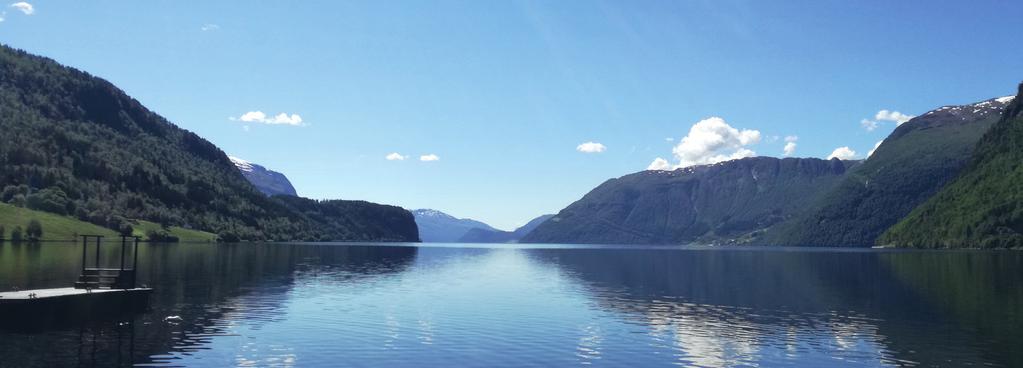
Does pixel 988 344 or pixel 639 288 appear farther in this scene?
pixel 639 288

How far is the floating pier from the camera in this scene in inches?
2211

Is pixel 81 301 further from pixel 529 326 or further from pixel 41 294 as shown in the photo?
pixel 529 326

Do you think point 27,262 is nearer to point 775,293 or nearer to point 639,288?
point 639,288

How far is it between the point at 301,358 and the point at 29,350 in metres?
17.5

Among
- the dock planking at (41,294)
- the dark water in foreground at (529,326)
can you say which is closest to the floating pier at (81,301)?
the dock planking at (41,294)

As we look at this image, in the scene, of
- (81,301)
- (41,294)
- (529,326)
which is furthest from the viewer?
(529,326)

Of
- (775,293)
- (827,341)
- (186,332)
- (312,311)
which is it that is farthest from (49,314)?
(775,293)

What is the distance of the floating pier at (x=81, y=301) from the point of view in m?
56.2

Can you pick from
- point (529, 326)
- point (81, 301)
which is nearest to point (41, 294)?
point (81, 301)

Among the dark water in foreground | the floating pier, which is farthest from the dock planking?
the dark water in foreground

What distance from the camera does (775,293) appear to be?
4077 inches

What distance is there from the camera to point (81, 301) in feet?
206

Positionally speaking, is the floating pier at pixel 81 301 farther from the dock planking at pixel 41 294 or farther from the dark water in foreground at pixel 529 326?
the dark water in foreground at pixel 529 326

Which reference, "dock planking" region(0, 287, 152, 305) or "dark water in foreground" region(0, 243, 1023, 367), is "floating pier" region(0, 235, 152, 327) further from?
"dark water in foreground" region(0, 243, 1023, 367)
